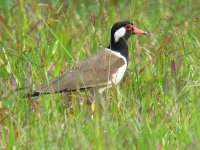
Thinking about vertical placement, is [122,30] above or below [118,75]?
above

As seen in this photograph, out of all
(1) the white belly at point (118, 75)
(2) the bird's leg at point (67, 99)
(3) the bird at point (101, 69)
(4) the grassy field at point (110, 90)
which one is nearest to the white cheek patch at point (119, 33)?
(3) the bird at point (101, 69)

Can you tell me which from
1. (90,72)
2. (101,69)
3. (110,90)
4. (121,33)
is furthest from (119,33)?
(110,90)

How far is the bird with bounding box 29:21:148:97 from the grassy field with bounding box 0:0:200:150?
0.28ft

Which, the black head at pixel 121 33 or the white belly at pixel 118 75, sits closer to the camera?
the white belly at pixel 118 75

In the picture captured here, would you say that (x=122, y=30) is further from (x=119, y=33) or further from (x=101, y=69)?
(x=101, y=69)

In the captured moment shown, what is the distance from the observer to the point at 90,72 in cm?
734

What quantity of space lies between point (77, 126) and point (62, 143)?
214mm

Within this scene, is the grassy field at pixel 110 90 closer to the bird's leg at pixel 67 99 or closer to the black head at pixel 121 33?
the bird's leg at pixel 67 99

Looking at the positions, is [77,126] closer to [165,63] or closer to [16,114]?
[16,114]

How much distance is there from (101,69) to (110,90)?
0.53 meters

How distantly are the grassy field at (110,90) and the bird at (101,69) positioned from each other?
8 cm

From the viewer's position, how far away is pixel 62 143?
5.30 meters

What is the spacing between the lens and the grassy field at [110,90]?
5.35m

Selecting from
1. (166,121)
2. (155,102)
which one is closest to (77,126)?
(166,121)
